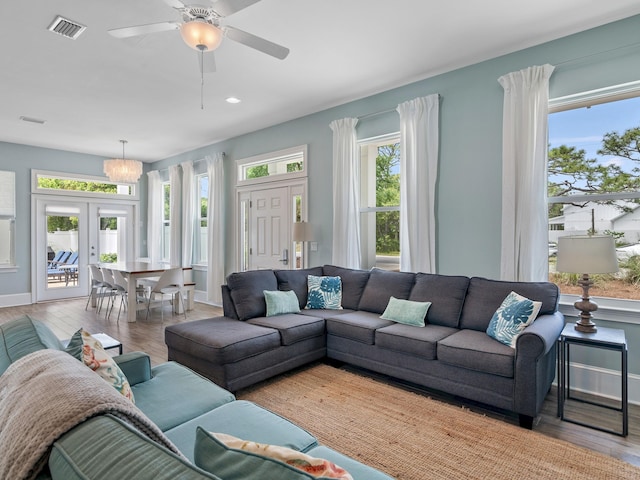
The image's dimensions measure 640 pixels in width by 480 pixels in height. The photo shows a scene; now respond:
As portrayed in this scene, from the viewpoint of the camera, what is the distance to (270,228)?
5930mm

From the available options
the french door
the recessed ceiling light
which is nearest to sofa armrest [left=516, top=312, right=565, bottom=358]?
the recessed ceiling light

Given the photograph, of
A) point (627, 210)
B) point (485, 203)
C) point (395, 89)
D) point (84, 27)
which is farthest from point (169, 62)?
point (627, 210)

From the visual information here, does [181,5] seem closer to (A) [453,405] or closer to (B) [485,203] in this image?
(B) [485,203]

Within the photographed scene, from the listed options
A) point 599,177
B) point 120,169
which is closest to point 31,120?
point 120,169

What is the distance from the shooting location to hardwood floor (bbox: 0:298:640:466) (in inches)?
91.8

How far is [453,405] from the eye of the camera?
2809 millimetres

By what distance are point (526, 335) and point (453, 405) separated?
82 centimetres

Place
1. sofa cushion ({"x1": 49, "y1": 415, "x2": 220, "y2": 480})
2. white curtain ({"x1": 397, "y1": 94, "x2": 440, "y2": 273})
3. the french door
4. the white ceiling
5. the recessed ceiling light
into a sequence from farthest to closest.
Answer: the french door
the recessed ceiling light
white curtain ({"x1": 397, "y1": 94, "x2": 440, "y2": 273})
the white ceiling
sofa cushion ({"x1": 49, "y1": 415, "x2": 220, "y2": 480})

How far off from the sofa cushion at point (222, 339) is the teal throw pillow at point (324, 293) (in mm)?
943

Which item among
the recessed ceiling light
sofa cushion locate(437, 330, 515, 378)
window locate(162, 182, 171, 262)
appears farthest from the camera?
window locate(162, 182, 171, 262)

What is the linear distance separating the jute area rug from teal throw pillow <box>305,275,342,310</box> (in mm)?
1089

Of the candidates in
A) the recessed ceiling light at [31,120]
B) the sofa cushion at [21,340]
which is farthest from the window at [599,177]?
the recessed ceiling light at [31,120]

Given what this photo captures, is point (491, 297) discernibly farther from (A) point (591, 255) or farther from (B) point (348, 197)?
(B) point (348, 197)

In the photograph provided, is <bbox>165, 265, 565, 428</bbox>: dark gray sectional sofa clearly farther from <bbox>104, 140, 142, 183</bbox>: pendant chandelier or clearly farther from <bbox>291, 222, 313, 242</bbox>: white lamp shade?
<bbox>104, 140, 142, 183</bbox>: pendant chandelier
